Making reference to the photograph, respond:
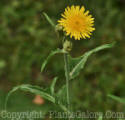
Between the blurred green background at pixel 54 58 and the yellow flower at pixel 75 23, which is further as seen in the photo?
the blurred green background at pixel 54 58

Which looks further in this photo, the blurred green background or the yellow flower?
the blurred green background

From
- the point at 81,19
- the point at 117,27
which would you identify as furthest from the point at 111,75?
the point at 81,19

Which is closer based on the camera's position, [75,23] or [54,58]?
[75,23]

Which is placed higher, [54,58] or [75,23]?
[54,58]
